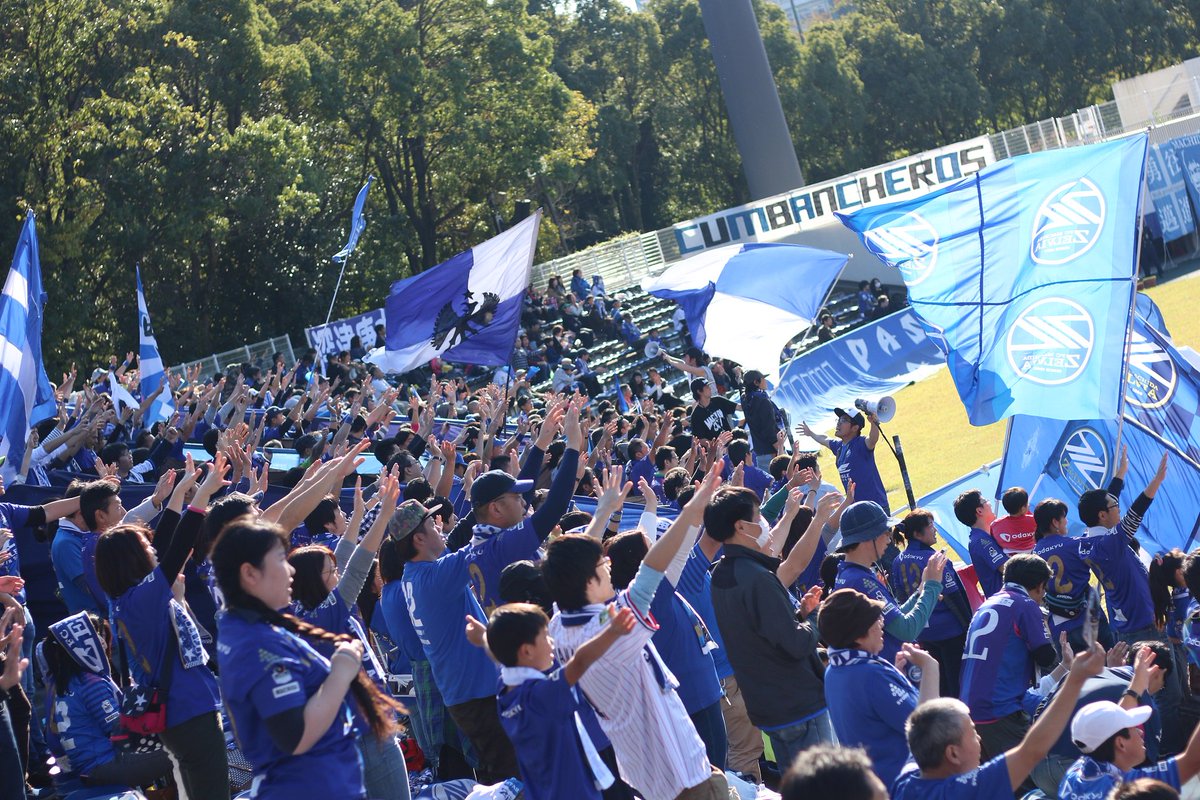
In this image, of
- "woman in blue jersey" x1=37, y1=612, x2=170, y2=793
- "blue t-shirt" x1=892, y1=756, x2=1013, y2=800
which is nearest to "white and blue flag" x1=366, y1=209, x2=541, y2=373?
"woman in blue jersey" x1=37, y1=612, x2=170, y2=793

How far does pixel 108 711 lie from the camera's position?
21.0 feet

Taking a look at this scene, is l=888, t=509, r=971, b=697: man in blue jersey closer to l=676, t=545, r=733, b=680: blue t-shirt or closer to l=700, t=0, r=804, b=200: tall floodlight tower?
l=676, t=545, r=733, b=680: blue t-shirt

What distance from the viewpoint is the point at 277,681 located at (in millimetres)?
3988

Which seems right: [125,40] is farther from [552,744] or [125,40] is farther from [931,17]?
[931,17]

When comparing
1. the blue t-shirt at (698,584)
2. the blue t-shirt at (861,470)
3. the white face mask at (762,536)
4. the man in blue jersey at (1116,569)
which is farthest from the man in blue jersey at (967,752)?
the blue t-shirt at (861,470)

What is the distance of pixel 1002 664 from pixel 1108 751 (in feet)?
5.53

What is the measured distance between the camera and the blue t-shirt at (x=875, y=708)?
5.08 metres

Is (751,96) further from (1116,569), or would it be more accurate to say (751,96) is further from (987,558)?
(1116,569)

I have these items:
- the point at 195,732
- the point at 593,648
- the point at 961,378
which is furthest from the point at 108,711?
the point at 961,378

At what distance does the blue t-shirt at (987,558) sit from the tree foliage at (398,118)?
916 inches

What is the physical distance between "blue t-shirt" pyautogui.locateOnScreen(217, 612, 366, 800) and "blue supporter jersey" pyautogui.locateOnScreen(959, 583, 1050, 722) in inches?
130

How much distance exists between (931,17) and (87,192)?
151 feet

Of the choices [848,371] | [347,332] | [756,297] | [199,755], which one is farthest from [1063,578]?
[347,332]

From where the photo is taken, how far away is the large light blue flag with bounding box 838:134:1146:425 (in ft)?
30.1
